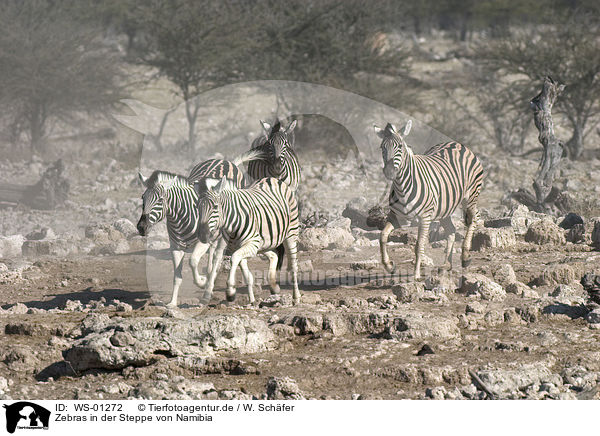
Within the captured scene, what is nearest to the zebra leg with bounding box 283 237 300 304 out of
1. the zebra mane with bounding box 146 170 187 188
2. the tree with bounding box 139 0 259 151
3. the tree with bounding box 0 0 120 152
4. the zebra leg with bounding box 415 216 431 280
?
the zebra mane with bounding box 146 170 187 188

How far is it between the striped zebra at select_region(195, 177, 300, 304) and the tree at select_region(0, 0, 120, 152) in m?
16.6

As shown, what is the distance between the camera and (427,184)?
33.9 feet

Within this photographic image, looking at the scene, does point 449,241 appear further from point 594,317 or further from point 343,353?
point 343,353

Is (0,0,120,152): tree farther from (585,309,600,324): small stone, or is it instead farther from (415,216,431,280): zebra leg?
(585,309,600,324): small stone

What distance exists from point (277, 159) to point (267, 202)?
1.53 meters

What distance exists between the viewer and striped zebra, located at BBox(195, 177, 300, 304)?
28.0 ft

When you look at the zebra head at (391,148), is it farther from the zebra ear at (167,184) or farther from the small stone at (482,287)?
the zebra ear at (167,184)

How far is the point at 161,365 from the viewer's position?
293 inches

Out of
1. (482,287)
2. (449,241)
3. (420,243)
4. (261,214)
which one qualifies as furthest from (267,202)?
(449,241)

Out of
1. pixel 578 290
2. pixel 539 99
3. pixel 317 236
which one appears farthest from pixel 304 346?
pixel 539 99

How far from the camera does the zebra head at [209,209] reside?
27.7ft

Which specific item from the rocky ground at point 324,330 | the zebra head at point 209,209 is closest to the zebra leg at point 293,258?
the rocky ground at point 324,330
